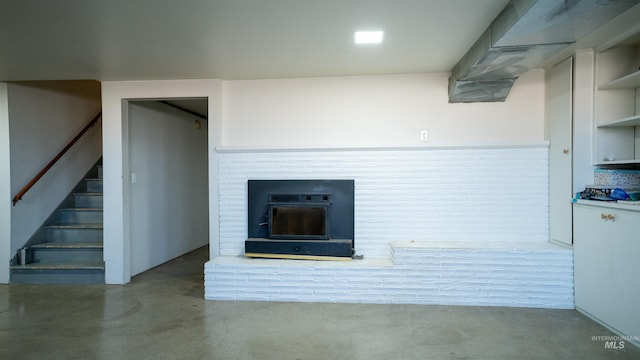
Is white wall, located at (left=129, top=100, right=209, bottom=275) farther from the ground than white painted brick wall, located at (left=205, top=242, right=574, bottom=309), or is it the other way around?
white wall, located at (left=129, top=100, right=209, bottom=275)

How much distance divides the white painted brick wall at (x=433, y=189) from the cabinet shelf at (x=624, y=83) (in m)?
0.75

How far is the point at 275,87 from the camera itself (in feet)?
12.5

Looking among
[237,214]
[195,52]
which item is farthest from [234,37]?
[237,214]

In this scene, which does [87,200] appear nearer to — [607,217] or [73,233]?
[73,233]

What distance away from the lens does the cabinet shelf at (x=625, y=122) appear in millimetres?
2555

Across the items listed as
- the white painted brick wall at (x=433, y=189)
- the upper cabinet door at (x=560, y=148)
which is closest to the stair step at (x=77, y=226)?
the white painted brick wall at (x=433, y=189)

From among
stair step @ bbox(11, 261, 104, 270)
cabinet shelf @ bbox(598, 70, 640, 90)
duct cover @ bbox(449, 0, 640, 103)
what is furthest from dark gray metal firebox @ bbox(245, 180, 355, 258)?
cabinet shelf @ bbox(598, 70, 640, 90)

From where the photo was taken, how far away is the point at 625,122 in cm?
270

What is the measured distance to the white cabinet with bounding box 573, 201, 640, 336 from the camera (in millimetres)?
2400

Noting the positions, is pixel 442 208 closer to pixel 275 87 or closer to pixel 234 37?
pixel 275 87

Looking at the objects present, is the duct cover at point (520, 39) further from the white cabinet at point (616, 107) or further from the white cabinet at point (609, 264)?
the white cabinet at point (609, 264)

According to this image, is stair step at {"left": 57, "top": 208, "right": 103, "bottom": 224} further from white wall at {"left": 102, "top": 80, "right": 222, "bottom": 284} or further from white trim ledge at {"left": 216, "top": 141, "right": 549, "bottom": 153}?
white trim ledge at {"left": 216, "top": 141, "right": 549, "bottom": 153}

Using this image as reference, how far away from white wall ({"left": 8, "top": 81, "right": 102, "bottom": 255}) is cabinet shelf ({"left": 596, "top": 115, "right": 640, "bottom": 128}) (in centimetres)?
593

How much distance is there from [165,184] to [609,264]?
195 inches
